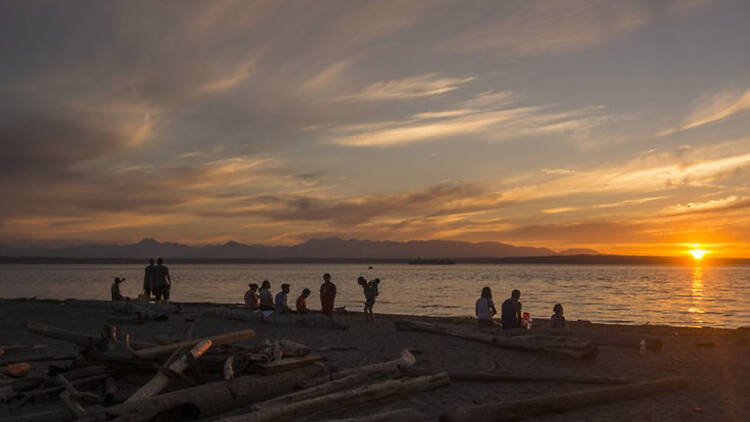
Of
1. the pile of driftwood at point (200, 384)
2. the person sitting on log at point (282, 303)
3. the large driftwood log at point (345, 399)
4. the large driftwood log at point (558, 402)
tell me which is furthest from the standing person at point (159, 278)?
the large driftwood log at point (558, 402)

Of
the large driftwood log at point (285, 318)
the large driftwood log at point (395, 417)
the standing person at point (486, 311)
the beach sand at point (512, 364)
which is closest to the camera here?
the large driftwood log at point (395, 417)

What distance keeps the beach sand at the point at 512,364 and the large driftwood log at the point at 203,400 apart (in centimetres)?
34

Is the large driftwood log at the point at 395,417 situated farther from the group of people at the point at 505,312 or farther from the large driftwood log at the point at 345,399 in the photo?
the group of people at the point at 505,312

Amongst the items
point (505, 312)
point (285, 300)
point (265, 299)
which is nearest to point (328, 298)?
point (285, 300)

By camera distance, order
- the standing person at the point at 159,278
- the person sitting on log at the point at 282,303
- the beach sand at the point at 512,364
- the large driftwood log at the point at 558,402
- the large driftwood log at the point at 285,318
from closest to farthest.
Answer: the large driftwood log at the point at 558,402, the beach sand at the point at 512,364, the large driftwood log at the point at 285,318, the person sitting on log at the point at 282,303, the standing person at the point at 159,278

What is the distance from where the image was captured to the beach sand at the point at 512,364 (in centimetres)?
994

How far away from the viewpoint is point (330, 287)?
22.5m

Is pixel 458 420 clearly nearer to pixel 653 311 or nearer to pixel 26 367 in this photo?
pixel 26 367

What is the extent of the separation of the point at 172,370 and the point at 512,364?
24.1 feet

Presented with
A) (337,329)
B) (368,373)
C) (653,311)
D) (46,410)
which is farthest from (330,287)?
(653,311)

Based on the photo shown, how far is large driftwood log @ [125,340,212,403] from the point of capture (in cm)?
931

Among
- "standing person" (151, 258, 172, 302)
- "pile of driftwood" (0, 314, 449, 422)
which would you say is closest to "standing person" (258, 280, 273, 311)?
"standing person" (151, 258, 172, 302)

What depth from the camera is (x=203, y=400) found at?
9281mm

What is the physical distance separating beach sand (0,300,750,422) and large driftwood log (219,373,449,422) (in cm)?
13
